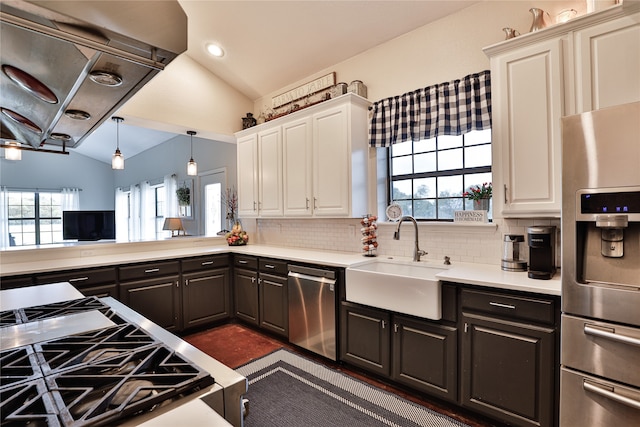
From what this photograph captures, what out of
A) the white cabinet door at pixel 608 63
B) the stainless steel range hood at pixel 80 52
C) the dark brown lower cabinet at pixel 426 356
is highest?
the white cabinet door at pixel 608 63

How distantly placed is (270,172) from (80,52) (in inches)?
121

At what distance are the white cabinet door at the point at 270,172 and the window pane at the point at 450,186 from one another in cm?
173

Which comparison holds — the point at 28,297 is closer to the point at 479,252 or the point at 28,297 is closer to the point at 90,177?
the point at 479,252

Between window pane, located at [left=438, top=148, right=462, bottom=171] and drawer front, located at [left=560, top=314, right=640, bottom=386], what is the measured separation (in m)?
1.53

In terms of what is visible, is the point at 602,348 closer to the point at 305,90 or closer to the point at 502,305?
the point at 502,305

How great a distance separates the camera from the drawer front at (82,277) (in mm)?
2678

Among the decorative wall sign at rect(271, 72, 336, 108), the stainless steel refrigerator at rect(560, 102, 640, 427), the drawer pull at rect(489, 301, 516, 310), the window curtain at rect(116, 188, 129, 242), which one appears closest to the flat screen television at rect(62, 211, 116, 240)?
the decorative wall sign at rect(271, 72, 336, 108)

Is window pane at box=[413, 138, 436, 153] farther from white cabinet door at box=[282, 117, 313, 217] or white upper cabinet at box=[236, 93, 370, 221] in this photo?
white cabinet door at box=[282, 117, 313, 217]

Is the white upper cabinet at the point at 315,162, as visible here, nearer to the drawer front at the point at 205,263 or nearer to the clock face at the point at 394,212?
the clock face at the point at 394,212

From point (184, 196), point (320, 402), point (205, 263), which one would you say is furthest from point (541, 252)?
point (184, 196)

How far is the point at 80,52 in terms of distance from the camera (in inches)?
28.5

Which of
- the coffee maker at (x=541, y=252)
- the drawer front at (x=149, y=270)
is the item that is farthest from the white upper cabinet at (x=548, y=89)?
the drawer front at (x=149, y=270)

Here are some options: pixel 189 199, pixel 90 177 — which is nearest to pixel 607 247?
pixel 189 199

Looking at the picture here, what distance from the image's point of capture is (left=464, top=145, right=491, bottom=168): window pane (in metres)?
2.64
